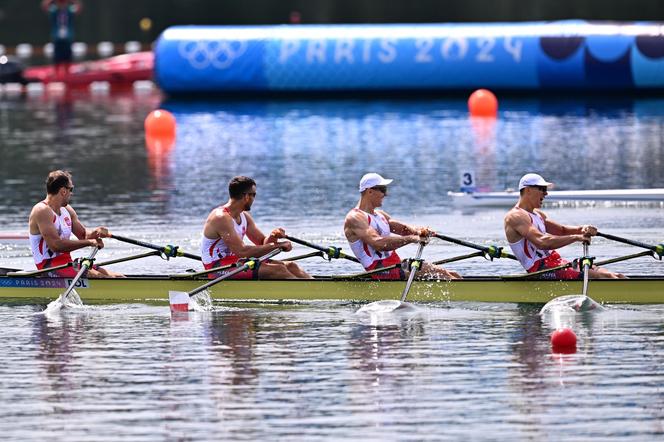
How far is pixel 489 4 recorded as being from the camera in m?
54.3

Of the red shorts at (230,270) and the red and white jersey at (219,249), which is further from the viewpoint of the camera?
the red and white jersey at (219,249)

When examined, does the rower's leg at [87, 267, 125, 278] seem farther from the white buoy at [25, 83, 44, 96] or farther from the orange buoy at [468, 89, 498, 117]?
the white buoy at [25, 83, 44, 96]

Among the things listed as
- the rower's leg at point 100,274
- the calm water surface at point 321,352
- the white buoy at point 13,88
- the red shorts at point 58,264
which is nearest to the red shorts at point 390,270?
the calm water surface at point 321,352

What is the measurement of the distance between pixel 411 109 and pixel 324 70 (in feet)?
9.37

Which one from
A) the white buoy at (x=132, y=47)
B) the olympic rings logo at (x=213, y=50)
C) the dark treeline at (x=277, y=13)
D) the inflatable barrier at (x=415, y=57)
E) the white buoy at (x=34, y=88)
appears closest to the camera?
the inflatable barrier at (x=415, y=57)

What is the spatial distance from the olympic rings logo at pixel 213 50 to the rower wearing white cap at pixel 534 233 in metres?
27.5

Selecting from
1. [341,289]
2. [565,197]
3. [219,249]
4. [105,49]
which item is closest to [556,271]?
[341,289]

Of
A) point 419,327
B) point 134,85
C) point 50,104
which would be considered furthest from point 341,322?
point 134,85

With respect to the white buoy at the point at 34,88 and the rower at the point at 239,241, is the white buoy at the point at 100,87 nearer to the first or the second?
the white buoy at the point at 34,88

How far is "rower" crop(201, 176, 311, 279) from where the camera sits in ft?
55.0

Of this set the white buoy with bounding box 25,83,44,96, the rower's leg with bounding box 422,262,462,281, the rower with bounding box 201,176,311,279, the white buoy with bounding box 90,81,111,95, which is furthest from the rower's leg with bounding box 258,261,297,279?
the white buoy with bounding box 25,83,44,96

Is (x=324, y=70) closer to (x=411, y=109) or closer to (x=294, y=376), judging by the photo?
(x=411, y=109)

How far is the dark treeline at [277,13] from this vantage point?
53656 mm

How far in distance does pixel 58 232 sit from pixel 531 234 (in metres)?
5.10
